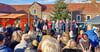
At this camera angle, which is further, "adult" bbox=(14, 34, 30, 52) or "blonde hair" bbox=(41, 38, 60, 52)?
"adult" bbox=(14, 34, 30, 52)

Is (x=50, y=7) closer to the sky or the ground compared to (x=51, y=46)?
closer to the ground

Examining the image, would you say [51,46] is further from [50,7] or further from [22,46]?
[50,7]

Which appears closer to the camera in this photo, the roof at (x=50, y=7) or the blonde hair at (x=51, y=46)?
the blonde hair at (x=51, y=46)

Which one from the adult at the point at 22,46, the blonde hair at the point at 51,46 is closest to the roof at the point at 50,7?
the adult at the point at 22,46

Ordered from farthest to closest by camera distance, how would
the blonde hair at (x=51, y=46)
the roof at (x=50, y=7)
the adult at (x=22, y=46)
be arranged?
1. the roof at (x=50, y=7)
2. the adult at (x=22, y=46)
3. the blonde hair at (x=51, y=46)

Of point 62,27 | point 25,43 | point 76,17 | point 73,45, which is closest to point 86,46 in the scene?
point 73,45

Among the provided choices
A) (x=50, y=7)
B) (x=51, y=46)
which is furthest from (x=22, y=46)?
(x=50, y=7)

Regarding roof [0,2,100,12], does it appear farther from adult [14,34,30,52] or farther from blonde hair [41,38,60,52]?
blonde hair [41,38,60,52]

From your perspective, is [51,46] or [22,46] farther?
[22,46]

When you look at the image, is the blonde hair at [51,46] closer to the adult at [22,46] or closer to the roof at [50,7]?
the adult at [22,46]

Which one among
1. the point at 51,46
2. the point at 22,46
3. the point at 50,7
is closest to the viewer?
the point at 51,46

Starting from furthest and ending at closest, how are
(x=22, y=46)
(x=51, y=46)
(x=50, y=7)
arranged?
(x=50, y=7), (x=22, y=46), (x=51, y=46)

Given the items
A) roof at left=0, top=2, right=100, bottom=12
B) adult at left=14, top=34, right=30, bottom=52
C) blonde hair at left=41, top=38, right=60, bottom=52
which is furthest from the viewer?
roof at left=0, top=2, right=100, bottom=12

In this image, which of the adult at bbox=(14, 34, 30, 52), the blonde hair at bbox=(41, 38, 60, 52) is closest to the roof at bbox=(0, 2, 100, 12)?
the adult at bbox=(14, 34, 30, 52)
